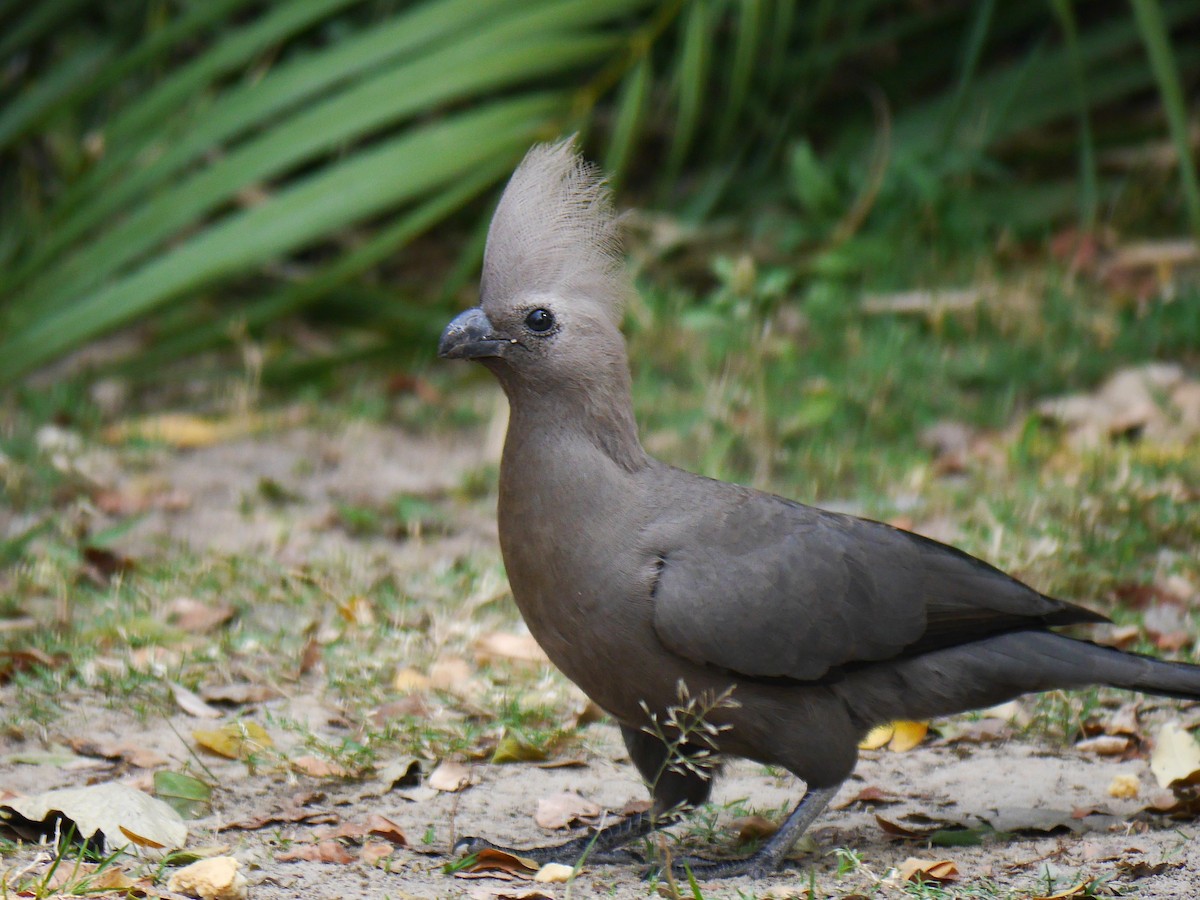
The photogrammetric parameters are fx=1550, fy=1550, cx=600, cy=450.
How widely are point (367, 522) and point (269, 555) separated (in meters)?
0.35

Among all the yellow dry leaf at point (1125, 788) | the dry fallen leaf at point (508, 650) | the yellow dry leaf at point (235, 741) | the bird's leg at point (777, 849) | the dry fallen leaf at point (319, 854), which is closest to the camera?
the dry fallen leaf at point (319, 854)

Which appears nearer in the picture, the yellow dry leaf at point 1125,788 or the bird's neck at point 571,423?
the bird's neck at point 571,423

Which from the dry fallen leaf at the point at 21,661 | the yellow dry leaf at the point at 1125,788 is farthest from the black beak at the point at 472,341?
the yellow dry leaf at the point at 1125,788

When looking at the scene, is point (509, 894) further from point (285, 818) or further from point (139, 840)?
point (139, 840)

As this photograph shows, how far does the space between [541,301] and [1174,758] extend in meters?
1.53

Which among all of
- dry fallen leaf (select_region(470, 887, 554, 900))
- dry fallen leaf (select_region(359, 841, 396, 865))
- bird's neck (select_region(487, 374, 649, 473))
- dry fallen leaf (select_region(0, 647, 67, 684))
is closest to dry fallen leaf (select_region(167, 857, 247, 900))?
dry fallen leaf (select_region(359, 841, 396, 865))

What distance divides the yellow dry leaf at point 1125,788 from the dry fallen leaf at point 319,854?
1489 mm

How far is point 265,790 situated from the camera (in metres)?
3.04

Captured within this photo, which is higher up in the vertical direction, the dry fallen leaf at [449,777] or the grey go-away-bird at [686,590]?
the grey go-away-bird at [686,590]

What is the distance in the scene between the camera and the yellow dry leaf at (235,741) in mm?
3150

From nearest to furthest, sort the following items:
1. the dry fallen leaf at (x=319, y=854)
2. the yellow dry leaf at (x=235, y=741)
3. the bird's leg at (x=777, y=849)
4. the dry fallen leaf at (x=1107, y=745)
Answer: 1. the dry fallen leaf at (x=319, y=854)
2. the bird's leg at (x=777, y=849)
3. the yellow dry leaf at (x=235, y=741)
4. the dry fallen leaf at (x=1107, y=745)

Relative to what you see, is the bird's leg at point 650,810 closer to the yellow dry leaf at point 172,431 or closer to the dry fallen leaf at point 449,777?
the dry fallen leaf at point 449,777

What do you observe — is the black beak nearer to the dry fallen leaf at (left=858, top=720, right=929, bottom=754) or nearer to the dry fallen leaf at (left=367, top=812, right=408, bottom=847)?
the dry fallen leaf at (left=367, top=812, right=408, bottom=847)

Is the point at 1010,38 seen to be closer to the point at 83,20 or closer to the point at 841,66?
the point at 841,66
